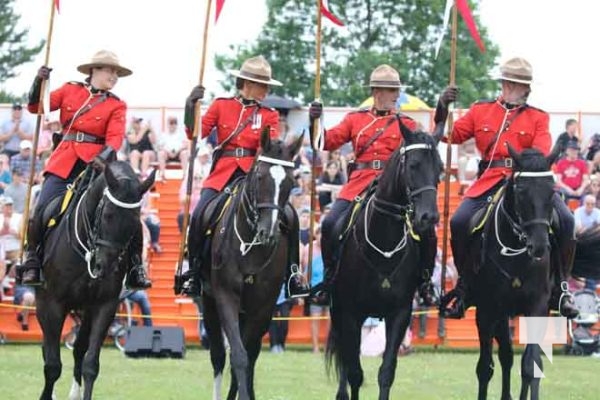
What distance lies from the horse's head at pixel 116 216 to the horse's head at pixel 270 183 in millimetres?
1085

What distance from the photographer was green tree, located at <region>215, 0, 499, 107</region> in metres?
55.4

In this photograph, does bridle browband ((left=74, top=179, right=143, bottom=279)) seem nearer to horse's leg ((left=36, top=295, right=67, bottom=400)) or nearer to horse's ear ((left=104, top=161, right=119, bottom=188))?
horse's ear ((left=104, top=161, right=119, bottom=188))

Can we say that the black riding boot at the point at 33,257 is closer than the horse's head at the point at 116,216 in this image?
No

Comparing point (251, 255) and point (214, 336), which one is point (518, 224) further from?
point (214, 336)

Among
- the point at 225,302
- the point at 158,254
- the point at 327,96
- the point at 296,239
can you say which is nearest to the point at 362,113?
the point at 296,239

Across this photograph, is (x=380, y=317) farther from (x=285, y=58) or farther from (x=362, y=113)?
(x=285, y=58)

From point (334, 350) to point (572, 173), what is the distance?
13099mm

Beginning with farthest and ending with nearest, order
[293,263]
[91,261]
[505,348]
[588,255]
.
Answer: [588,255] → [505,348] → [293,263] → [91,261]

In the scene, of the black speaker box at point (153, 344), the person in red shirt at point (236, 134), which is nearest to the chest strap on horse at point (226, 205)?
the person in red shirt at point (236, 134)

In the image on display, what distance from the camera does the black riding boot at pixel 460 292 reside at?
1571 cm

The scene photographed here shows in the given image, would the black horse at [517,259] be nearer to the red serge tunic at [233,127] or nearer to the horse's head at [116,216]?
the red serge tunic at [233,127]

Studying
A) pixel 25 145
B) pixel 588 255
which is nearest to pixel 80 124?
pixel 588 255

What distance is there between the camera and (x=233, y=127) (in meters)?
15.6

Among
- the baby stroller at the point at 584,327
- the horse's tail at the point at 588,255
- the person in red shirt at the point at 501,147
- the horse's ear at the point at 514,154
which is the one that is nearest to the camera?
the horse's ear at the point at 514,154
